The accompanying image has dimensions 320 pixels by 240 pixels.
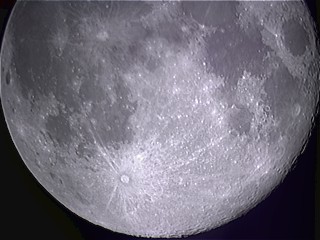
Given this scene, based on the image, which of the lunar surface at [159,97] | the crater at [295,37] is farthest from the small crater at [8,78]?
the crater at [295,37]

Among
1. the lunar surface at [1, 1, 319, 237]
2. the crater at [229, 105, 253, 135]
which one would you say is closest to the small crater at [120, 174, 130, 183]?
the lunar surface at [1, 1, 319, 237]

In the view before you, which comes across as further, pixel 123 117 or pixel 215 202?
pixel 215 202

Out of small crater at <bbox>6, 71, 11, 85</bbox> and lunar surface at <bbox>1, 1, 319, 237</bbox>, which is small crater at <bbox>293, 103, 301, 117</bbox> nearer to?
lunar surface at <bbox>1, 1, 319, 237</bbox>

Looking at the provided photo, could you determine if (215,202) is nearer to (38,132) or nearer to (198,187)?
(198,187)

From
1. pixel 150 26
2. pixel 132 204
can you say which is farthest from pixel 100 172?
pixel 150 26

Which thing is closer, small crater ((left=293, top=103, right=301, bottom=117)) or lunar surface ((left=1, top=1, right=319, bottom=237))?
lunar surface ((left=1, top=1, right=319, bottom=237))

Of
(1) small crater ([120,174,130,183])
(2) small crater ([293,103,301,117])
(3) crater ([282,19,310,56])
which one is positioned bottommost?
(1) small crater ([120,174,130,183])

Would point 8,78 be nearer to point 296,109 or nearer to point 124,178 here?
point 124,178

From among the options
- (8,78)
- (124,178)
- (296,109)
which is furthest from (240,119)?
(8,78)
